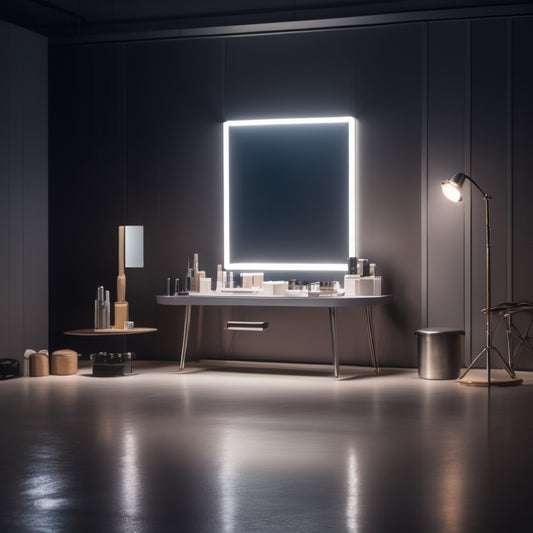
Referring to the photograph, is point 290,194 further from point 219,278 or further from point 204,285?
point 204,285

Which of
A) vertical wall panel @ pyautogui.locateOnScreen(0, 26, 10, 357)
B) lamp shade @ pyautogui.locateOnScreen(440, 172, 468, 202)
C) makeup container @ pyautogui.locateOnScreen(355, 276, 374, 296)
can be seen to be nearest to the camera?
lamp shade @ pyautogui.locateOnScreen(440, 172, 468, 202)

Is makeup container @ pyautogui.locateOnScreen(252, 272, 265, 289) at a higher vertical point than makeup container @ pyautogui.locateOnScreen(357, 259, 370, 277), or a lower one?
lower

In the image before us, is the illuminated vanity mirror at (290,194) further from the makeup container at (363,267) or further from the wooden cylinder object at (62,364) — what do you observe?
the wooden cylinder object at (62,364)

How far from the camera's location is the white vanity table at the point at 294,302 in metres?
6.89

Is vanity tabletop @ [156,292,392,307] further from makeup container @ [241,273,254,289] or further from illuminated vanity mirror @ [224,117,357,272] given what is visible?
illuminated vanity mirror @ [224,117,357,272]

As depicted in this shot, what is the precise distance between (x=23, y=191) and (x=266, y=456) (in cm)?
418

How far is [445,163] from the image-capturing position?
738 centimetres

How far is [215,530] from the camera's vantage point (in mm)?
3105

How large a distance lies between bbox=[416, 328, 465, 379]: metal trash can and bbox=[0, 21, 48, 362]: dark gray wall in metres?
3.27

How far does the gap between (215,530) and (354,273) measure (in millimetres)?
4265

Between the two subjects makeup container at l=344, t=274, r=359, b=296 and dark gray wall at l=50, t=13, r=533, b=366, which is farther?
dark gray wall at l=50, t=13, r=533, b=366

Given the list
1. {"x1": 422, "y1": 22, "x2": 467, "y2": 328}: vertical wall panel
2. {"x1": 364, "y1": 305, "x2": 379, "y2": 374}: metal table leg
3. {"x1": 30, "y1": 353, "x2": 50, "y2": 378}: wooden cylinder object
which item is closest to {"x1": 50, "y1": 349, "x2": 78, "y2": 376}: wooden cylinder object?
{"x1": 30, "y1": 353, "x2": 50, "y2": 378}: wooden cylinder object

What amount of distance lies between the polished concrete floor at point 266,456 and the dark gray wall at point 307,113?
3.48ft

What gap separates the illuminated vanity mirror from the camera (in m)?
7.60
